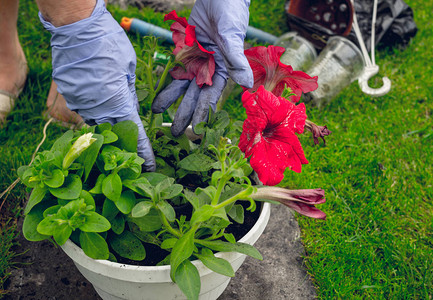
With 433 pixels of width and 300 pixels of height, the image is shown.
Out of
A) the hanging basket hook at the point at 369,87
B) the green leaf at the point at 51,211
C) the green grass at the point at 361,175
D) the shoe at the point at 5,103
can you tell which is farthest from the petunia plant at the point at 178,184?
the hanging basket hook at the point at 369,87

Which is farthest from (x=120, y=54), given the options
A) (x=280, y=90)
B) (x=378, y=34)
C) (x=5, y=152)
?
(x=378, y=34)

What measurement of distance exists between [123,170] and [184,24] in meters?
0.48

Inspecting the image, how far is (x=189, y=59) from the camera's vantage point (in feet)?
4.05

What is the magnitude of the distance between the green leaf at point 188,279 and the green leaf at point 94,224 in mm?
218

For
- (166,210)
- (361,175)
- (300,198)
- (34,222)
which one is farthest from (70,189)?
(361,175)

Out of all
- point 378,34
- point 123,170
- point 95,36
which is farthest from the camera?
point 378,34

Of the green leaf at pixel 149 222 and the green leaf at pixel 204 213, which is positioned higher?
the green leaf at pixel 204 213

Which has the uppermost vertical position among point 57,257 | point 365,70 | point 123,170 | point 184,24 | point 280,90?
point 184,24

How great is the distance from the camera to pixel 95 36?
1183mm

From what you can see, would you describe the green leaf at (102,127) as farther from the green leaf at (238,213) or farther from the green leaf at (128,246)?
the green leaf at (238,213)

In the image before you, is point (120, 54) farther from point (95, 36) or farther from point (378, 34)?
point (378, 34)

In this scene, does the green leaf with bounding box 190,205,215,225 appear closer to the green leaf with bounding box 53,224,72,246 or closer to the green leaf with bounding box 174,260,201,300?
the green leaf with bounding box 174,260,201,300

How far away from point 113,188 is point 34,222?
0.25 meters

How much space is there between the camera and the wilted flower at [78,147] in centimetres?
97
